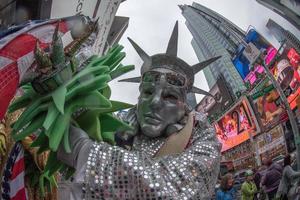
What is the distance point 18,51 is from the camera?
1515mm

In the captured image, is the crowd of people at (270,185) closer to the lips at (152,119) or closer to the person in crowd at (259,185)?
the person in crowd at (259,185)

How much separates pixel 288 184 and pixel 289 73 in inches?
486

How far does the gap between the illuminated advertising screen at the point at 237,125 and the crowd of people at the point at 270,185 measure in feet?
45.8

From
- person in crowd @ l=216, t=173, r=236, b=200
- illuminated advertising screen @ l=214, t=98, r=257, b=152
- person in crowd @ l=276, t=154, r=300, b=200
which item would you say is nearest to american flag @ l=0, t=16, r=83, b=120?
person in crowd @ l=216, t=173, r=236, b=200

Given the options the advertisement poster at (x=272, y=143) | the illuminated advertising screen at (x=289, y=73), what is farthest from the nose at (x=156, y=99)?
the illuminated advertising screen at (x=289, y=73)

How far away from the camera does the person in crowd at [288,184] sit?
680 cm

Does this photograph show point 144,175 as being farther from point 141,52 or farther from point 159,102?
point 141,52

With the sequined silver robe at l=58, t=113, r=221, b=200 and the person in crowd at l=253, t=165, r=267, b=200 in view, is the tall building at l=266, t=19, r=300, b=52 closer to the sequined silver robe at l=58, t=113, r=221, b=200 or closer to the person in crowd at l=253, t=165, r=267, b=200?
the person in crowd at l=253, t=165, r=267, b=200

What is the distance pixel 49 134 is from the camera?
1.50m

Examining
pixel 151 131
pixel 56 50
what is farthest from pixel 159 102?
pixel 56 50

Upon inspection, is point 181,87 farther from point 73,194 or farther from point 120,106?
point 73,194

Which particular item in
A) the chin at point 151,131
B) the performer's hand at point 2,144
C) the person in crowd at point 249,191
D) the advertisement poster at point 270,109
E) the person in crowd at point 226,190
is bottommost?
the performer's hand at point 2,144

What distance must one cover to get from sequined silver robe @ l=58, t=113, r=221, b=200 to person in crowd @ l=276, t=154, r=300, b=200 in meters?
5.50

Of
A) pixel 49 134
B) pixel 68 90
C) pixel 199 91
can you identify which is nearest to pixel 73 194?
pixel 49 134
